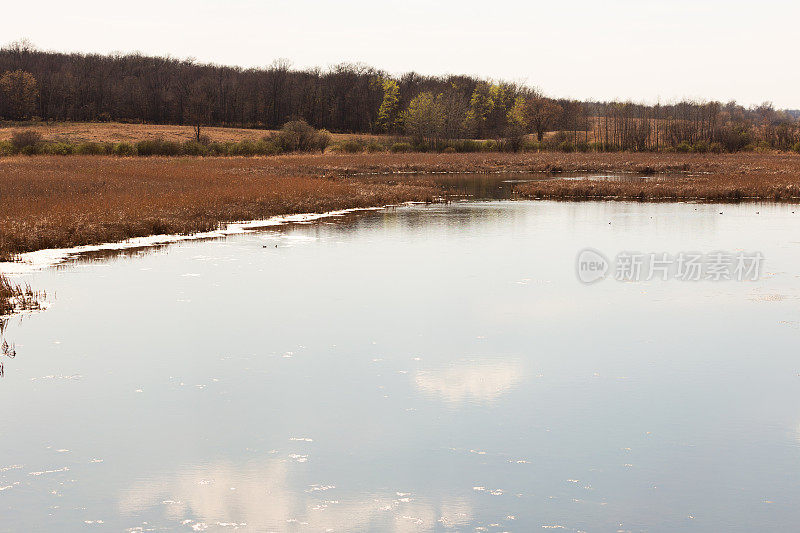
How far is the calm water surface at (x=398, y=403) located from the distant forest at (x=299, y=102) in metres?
101

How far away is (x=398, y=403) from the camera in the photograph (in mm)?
10375

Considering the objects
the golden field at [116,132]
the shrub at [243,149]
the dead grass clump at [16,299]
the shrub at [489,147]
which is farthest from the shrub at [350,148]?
the dead grass clump at [16,299]

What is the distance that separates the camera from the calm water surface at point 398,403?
24.4 ft

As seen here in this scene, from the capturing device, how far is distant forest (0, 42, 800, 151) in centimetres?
12750

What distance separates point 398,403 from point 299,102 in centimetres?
14483

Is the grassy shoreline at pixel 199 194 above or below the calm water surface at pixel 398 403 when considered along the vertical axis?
above

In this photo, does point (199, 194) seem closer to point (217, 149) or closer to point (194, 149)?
point (194, 149)

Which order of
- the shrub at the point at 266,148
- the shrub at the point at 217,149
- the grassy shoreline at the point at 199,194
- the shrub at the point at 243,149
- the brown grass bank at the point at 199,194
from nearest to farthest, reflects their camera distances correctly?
the grassy shoreline at the point at 199,194 → the brown grass bank at the point at 199,194 → the shrub at the point at 217,149 → the shrub at the point at 243,149 → the shrub at the point at 266,148

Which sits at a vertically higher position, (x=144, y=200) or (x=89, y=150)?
(x=89, y=150)

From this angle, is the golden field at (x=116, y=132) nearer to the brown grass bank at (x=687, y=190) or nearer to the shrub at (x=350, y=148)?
the shrub at (x=350, y=148)

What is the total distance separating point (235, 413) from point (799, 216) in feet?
109

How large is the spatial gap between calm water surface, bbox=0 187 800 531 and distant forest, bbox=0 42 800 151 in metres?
101

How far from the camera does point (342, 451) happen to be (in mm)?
8727

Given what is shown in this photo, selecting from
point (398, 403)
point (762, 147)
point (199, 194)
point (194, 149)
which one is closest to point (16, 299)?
point (398, 403)
